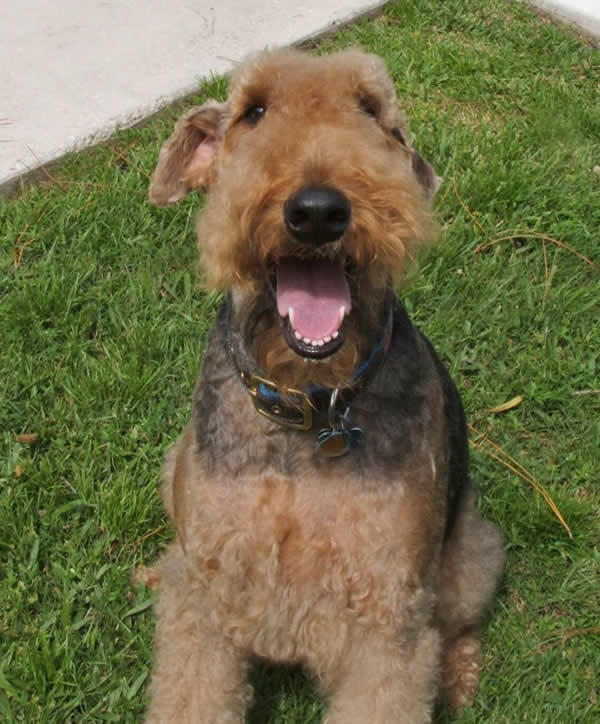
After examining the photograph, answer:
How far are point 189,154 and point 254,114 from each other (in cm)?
29

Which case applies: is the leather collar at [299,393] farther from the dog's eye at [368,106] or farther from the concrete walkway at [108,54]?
the concrete walkway at [108,54]

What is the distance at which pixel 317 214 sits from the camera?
2018 millimetres

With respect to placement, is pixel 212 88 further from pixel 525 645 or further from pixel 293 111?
pixel 525 645

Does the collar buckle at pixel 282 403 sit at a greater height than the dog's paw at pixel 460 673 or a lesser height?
greater

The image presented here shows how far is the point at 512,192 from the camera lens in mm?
4750

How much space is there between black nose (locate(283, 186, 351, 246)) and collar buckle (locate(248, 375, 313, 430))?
0.53m

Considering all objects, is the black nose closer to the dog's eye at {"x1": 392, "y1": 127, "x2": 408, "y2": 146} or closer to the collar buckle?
the collar buckle

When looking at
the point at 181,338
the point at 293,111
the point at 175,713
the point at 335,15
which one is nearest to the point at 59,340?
the point at 181,338

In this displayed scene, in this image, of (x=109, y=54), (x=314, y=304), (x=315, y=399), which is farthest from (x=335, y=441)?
(x=109, y=54)

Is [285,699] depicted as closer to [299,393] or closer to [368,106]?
[299,393]

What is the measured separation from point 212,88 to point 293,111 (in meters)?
2.91

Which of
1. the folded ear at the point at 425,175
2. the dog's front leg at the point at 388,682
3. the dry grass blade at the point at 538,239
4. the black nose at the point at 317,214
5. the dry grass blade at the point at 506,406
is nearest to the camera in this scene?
the black nose at the point at 317,214

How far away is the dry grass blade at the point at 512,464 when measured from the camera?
3645 millimetres

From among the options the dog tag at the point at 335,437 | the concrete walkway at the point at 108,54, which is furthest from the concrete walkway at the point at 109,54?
the dog tag at the point at 335,437
